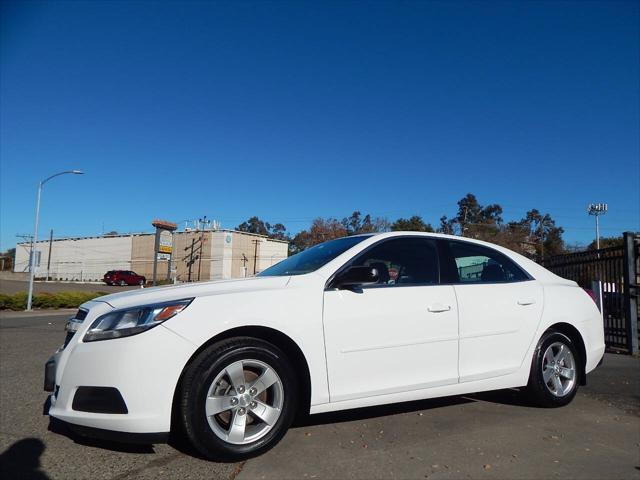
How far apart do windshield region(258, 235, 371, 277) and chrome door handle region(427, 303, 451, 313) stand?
2.65 ft

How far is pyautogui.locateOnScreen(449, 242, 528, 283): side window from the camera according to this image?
14.2ft

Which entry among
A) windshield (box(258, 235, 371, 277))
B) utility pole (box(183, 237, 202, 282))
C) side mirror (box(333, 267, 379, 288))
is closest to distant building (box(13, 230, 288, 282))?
utility pole (box(183, 237, 202, 282))

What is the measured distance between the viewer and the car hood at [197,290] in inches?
127

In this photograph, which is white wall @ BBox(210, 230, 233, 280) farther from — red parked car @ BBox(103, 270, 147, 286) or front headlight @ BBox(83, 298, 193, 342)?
front headlight @ BBox(83, 298, 193, 342)

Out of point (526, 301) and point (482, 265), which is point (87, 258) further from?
point (526, 301)

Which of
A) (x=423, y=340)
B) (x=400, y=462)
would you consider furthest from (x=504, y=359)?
(x=400, y=462)

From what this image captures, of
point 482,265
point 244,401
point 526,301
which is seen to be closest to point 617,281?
point 526,301

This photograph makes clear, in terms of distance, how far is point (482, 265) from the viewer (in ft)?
14.8

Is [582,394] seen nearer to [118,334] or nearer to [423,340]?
[423,340]

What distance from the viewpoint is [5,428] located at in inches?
151

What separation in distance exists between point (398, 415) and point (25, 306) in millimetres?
23649

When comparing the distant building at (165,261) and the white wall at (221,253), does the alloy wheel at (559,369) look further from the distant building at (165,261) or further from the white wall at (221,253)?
the white wall at (221,253)

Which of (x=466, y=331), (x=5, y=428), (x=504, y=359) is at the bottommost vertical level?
(x=5, y=428)

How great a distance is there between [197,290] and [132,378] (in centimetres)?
74
